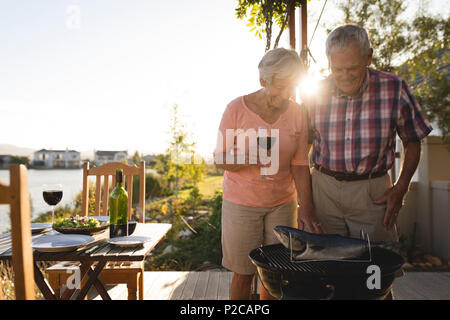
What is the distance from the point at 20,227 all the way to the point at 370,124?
1.42 m

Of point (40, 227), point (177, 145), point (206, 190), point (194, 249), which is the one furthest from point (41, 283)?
point (206, 190)

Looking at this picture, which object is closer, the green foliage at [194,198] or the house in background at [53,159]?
the green foliage at [194,198]

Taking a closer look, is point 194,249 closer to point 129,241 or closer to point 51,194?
point 51,194

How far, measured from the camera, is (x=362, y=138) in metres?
1.55

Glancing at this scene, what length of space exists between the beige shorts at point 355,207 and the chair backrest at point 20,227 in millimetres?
1271

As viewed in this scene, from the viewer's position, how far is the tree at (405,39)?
4477mm

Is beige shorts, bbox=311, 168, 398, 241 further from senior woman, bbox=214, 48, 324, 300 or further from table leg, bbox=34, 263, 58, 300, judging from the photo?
table leg, bbox=34, 263, 58, 300

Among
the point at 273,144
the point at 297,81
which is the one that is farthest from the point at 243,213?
the point at 297,81

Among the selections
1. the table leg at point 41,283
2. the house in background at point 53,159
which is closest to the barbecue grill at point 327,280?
the table leg at point 41,283

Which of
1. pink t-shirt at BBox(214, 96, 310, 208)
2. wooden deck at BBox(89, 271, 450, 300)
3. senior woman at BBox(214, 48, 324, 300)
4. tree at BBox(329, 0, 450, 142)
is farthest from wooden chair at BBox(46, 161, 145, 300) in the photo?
tree at BBox(329, 0, 450, 142)

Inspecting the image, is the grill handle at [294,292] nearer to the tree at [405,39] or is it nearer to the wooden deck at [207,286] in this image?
the wooden deck at [207,286]

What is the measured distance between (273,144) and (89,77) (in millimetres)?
2277

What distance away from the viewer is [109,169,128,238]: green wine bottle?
1.83 metres
